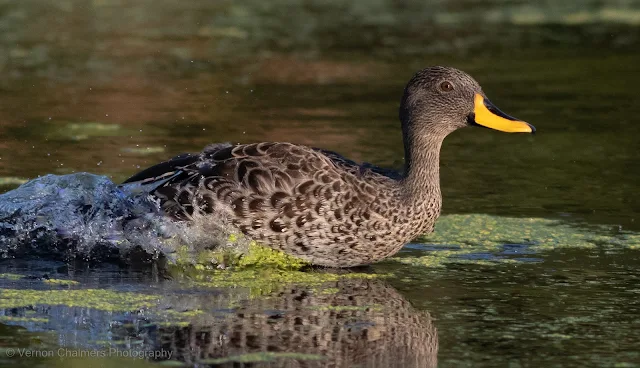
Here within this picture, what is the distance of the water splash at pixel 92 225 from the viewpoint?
8.37 m

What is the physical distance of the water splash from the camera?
837 centimetres

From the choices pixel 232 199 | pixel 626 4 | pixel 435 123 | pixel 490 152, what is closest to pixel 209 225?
pixel 232 199

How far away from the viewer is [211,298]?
24.3ft

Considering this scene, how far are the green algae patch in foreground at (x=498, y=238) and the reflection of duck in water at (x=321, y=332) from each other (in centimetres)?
119

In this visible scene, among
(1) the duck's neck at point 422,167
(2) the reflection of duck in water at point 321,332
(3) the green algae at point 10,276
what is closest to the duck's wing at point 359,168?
(1) the duck's neck at point 422,167

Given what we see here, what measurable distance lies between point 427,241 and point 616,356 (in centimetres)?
314

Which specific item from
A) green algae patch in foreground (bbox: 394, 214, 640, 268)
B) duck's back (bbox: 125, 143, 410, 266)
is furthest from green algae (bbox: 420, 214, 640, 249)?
duck's back (bbox: 125, 143, 410, 266)

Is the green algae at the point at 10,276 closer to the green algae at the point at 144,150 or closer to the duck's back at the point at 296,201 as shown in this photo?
the duck's back at the point at 296,201

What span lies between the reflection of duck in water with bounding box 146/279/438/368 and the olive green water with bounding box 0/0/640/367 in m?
0.02

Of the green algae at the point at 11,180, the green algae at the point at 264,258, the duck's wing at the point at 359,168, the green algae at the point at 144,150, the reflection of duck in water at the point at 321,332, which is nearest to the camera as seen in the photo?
the reflection of duck in water at the point at 321,332

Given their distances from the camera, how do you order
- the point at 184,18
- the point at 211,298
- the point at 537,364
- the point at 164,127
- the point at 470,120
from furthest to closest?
the point at 184,18 → the point at 164,127 → the point at 470,120 → the point at 211,298 → the point at 537,364

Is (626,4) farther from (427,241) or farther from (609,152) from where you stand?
(427,241)

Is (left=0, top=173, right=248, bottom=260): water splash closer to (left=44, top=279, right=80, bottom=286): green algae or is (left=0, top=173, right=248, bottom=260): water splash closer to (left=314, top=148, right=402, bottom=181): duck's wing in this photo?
(left=44, top=279, right=80, bottom=286): green algae

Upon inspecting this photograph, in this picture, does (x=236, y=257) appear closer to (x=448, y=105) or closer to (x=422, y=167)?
(x=422, y=167)
